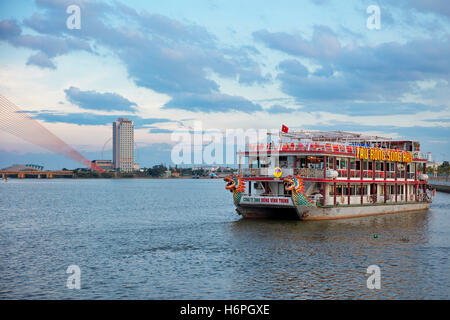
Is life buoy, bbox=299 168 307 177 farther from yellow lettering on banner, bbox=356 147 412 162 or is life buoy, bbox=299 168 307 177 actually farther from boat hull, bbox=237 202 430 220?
yellow lettering on banner, bbox=356 147 412 162

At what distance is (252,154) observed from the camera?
137 feet

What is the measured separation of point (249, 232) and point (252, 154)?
8.60 m

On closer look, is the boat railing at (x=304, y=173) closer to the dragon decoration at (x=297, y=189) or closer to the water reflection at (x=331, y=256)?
the dragon decoration at (x=297, y=189)

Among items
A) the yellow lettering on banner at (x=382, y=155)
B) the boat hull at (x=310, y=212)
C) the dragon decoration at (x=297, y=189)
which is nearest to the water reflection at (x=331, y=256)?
the boat hull at (x=310, y=212)

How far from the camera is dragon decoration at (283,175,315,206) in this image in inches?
1468

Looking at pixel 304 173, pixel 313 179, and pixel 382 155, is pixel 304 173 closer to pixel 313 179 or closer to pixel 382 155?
pixel 313 179

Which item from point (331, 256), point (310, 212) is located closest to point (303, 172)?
point (310, 212)

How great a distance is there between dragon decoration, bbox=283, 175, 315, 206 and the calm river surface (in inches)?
78.0

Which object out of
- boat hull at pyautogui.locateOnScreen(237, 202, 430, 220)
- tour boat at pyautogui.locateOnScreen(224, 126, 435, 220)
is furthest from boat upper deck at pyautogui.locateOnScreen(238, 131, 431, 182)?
boat hull at pyautogui.locateOnScreen(237, 202, 430, 220)

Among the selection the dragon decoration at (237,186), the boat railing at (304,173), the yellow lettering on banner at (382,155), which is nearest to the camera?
the boat railing at (304,173)

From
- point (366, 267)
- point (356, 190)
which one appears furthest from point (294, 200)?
point (366, 267)

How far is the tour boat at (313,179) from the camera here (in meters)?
39.2

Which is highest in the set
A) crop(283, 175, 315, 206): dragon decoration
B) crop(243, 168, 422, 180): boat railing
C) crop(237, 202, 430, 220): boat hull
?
crop(243, 168, 422, 180): boat railing

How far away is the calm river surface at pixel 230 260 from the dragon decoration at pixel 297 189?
1.98 metres
